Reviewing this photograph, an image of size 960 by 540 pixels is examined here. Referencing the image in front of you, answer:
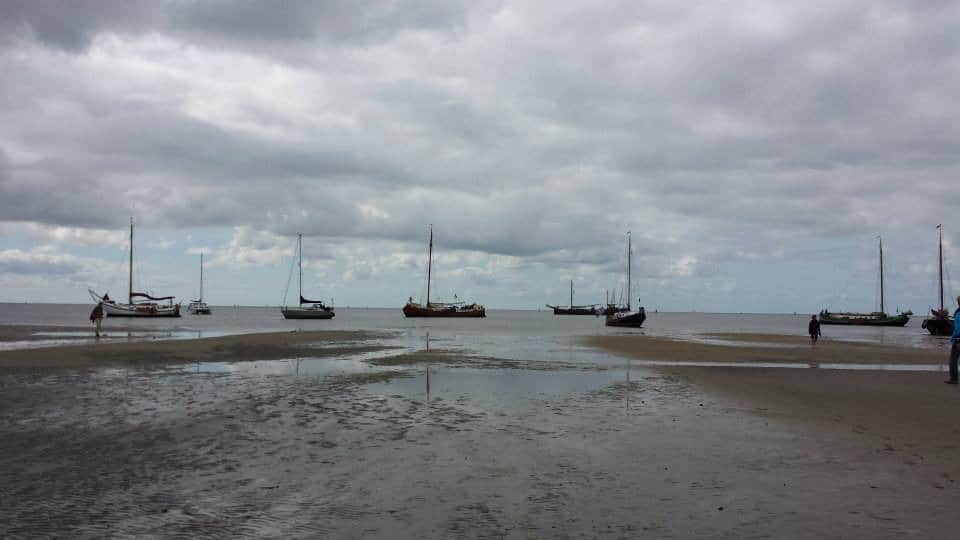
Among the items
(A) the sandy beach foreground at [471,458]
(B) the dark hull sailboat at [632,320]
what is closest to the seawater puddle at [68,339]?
(A) the sandy beach foreground at [471,458]

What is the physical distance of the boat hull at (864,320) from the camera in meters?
117

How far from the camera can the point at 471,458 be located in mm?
10125

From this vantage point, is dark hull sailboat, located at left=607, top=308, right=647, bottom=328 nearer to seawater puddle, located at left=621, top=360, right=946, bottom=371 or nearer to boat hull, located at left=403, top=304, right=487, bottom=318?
boat hull, located at left=403, top=304, right=487, bottom=318

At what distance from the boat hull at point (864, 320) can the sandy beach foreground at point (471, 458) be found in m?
115

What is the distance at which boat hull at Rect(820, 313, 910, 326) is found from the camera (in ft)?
385

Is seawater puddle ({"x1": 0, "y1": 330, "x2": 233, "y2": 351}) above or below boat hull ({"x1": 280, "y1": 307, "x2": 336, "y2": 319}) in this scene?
above

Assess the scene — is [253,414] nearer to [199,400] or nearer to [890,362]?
[199,400]

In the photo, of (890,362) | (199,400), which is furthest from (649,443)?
(890,362)

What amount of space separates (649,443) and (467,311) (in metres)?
128

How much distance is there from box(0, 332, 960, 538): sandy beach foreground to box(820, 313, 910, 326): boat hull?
11507 cm

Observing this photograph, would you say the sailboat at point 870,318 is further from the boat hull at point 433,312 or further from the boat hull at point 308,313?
the boat hull at point 308,313

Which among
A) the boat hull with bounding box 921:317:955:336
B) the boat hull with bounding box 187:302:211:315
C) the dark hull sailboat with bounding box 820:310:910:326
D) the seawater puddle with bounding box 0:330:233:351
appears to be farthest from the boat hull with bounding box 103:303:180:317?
the dark hull sailboat with bounding box 820:310:910:326

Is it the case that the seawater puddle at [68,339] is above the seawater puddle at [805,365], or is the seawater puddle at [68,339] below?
below

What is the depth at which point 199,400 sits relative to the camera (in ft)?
51.8
